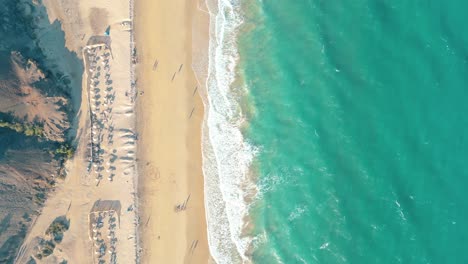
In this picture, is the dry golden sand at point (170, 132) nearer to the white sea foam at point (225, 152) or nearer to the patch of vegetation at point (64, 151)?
the white sea foam at point (225, 152)

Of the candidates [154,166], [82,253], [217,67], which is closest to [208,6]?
[217,67]

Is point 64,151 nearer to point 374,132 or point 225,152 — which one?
point 225,152

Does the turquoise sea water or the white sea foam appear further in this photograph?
the white sea foam

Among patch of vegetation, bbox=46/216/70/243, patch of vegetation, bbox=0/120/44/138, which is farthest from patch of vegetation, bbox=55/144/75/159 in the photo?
patch of vegetation, bbox=46/216/70/243

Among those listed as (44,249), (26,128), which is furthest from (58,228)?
(26,128)

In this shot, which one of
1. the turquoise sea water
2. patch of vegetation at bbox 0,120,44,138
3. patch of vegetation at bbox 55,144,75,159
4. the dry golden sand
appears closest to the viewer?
patch of vegetation at bbox 0,120,44,138

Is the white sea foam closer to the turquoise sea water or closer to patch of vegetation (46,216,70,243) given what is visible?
the turquoise sea water

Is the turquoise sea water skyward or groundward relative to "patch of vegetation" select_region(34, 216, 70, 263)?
skyward
